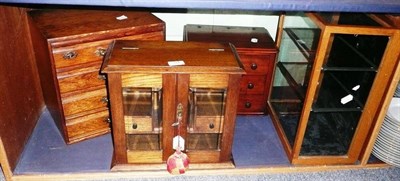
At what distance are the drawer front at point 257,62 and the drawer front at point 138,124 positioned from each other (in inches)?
24.2

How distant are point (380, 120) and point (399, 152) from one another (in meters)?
0.24

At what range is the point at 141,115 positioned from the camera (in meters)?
1.55

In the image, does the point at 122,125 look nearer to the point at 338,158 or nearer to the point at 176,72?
the point at 176,72

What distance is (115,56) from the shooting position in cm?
145

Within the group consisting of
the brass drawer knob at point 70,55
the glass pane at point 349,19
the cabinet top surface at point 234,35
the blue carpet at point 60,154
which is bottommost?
the blue carpet at point 60,154

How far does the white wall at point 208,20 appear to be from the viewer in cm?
205

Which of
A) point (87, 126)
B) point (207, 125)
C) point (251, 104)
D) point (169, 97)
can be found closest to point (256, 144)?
point (251, 104)

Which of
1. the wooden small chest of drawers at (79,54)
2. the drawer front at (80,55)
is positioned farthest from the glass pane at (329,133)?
the drawer front at (80,55)

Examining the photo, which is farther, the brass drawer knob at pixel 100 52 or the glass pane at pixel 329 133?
the glass pane at pixel 329 133

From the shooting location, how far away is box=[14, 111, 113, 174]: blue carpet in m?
1.66

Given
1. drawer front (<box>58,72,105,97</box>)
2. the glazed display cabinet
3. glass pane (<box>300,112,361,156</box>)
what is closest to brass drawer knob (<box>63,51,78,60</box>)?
drawer front (<box>58,72,105,97</box>)

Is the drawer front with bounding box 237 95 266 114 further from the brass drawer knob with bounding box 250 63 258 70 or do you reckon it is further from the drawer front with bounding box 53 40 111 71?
the drawer front with bounding box 53 40 111 71

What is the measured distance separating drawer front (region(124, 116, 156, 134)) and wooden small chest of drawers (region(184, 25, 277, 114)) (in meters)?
0.52

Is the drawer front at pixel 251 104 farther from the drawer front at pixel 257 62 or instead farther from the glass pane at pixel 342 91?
the glass pane at pixel 342 91
